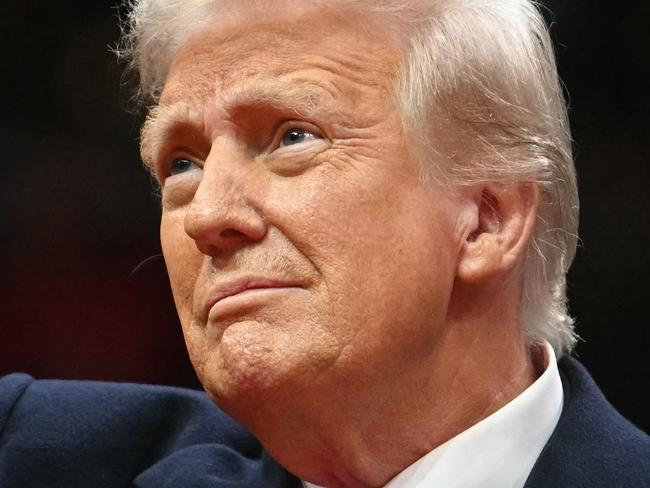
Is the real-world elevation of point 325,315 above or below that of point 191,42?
below

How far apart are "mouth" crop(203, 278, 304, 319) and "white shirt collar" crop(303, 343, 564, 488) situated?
375mm

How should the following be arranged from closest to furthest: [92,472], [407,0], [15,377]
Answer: [407,0] < [92,472] < [15,377]

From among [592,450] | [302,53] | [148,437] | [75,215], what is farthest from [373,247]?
[75,215]

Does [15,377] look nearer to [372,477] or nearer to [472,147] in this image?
[372,477]

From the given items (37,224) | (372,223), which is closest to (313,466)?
(372,223)

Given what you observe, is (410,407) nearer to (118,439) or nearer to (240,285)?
(240,285)

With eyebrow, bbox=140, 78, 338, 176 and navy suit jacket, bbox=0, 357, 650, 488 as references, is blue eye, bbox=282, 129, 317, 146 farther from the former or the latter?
navy suit jacket, bbox=0, 357, 650, 488

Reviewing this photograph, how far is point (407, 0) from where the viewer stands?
6.03ft

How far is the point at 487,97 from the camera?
1.85m

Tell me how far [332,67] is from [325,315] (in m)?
0.39

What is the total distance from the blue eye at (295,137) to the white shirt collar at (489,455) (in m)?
0.54

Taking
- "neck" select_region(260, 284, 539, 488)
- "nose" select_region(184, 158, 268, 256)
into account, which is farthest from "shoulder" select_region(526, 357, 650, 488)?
"nose" select_region(184, 158, 268, 256)

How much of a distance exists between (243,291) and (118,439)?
568 millimetres

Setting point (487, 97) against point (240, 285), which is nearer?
point (240, 285)
